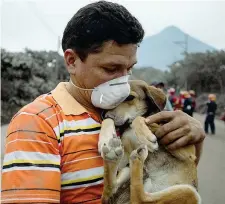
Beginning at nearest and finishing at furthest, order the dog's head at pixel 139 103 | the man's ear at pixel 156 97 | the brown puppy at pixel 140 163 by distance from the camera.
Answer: the brown puppy at pixel 140 163, the dog's head at pixel 139 103, the man's ear at pixel 156 97

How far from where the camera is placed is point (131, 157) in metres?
2.70

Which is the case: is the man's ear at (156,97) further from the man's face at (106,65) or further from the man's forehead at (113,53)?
the man's forehead at (113,53)

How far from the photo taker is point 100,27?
258cm

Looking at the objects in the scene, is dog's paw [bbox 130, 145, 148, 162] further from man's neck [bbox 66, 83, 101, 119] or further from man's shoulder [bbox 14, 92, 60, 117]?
man's shoulder [bbox 14, 92, 60, 117]

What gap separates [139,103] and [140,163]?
0.58 meters

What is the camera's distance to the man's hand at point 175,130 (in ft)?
9.06

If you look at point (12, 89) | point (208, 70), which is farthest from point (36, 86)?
point (208, 70)

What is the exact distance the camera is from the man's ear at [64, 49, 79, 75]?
2.72 meters

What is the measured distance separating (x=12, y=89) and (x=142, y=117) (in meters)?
20.3

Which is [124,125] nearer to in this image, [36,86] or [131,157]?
[131,157]

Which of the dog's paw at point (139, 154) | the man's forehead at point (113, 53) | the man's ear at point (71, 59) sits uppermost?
the man's forehead at point (113, 53)

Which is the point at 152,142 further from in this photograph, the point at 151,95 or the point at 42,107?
the point at 42,107

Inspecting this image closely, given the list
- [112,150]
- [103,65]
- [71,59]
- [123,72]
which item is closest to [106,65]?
[103,65]

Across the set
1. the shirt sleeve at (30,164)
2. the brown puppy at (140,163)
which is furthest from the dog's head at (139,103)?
the shirt sleeve at (30,164)
